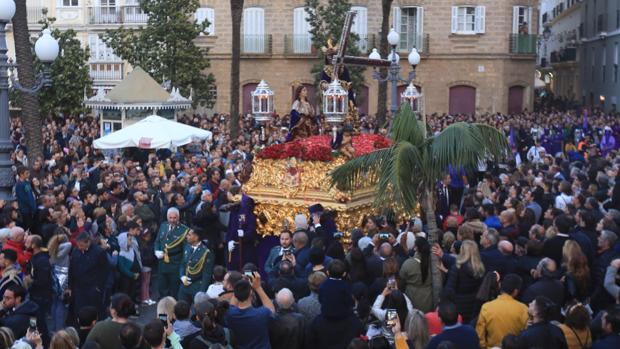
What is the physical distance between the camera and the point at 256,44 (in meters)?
44.5

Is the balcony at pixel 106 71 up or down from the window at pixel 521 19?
down

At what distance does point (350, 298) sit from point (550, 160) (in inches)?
537

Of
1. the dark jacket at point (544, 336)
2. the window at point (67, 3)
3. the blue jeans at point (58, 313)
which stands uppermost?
the window at point (67, 3)

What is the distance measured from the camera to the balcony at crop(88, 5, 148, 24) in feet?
148

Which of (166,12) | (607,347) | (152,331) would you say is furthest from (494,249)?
(166,12)

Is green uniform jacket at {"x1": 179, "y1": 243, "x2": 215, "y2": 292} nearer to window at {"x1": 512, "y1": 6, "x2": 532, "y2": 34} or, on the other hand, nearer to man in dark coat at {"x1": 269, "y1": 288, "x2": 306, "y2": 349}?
man in dark coat at {"x1": 269, "y1": 288, "x2": 306, "y2": 349}

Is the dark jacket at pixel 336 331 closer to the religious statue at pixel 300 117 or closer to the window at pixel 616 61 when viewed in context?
the religious statue at pixel 300 117

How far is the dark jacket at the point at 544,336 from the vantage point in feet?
27.2

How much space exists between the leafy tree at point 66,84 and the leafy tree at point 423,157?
83.9 feet

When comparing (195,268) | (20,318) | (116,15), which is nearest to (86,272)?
(195,268)

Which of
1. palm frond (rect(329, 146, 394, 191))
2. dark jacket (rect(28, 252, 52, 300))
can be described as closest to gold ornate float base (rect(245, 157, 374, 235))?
palm frond (rect(329, 146, 394, 191))

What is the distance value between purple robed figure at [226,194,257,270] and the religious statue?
2.28 metres

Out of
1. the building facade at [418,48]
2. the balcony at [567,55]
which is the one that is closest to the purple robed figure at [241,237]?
the building facade at [418,48]

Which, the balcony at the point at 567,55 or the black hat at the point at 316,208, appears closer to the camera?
the black hat at the point at 316,208
